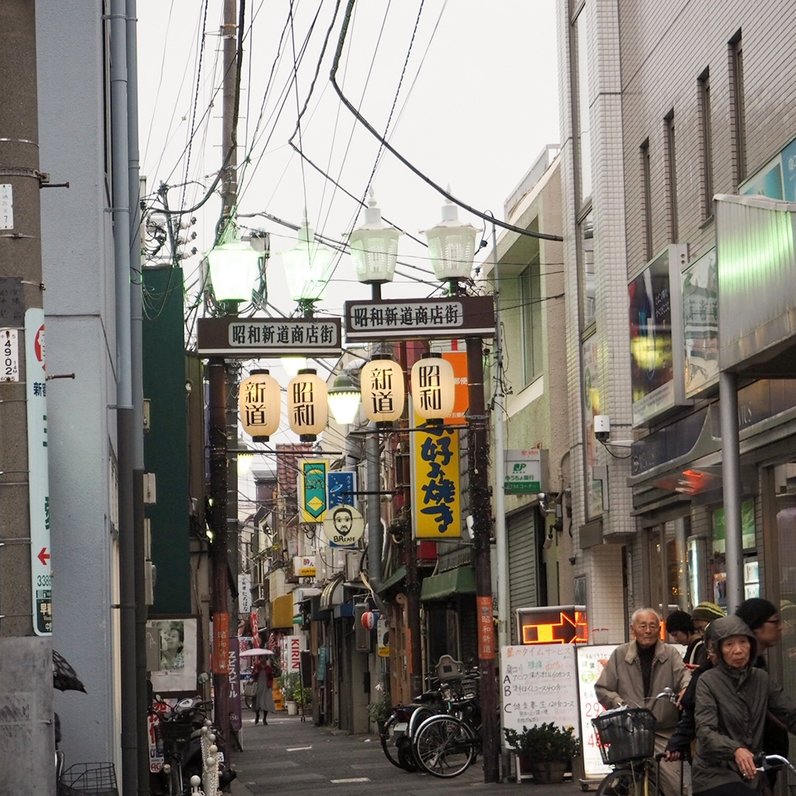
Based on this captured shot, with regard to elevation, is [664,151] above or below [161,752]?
above

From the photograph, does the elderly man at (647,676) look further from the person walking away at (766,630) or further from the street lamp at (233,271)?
the street lamp at (233,271)

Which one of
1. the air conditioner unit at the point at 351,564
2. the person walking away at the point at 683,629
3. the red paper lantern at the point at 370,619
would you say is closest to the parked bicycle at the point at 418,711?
the person walking away at the point at 683,629

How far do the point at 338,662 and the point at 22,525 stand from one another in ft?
144

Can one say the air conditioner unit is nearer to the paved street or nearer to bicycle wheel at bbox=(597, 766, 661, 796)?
the paved street

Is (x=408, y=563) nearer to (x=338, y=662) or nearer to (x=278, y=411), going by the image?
(x=278, y=411)

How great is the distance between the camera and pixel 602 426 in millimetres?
22391

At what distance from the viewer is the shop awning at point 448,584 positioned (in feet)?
108

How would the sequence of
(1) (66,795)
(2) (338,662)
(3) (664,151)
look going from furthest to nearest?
1. (2) (338,662)
2. (3) (664,151)
3. (1) (66,795)

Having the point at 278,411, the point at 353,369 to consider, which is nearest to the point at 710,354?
the point at 278,411

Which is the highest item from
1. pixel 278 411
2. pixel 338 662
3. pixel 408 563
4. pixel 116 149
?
pixel 116 149

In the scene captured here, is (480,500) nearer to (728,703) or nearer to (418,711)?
(418,711)

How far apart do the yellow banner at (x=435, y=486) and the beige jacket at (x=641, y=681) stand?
18.3 m

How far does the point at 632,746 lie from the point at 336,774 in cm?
1410

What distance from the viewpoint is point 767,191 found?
14.4m
